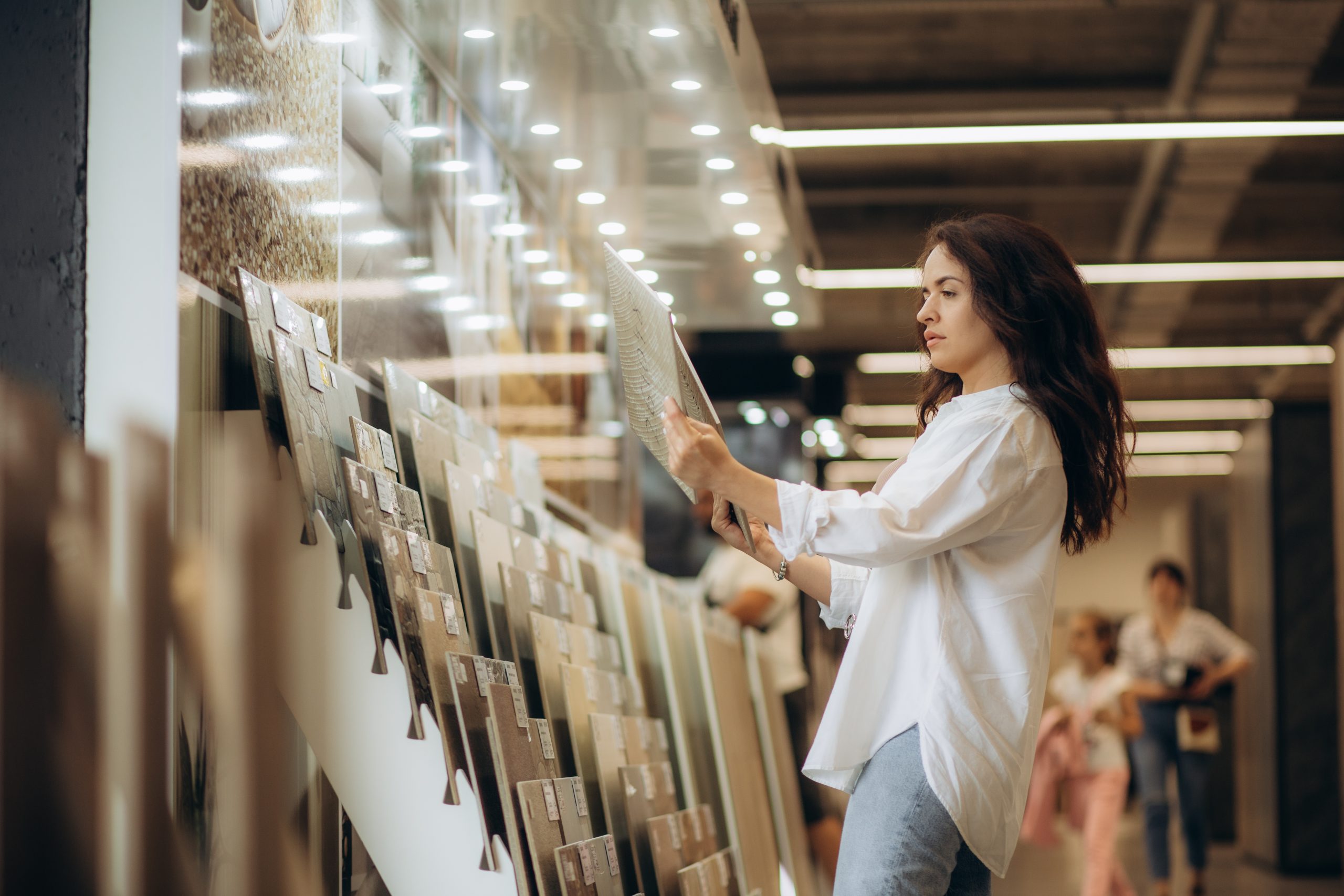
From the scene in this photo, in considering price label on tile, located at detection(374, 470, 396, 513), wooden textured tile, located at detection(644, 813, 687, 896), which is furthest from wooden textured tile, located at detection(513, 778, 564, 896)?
wooden textured tile, located at detection(644, 813, 687, 896)

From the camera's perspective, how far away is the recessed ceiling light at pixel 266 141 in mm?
2357

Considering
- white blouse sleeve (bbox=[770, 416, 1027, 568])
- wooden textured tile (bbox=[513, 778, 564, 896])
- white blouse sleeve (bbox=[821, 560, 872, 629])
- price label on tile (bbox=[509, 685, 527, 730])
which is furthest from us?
price label on tile (bbox=[509, 685, 527, 730])

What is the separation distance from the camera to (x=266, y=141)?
244 centimetres

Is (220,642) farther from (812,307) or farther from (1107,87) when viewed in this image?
(1107,87)

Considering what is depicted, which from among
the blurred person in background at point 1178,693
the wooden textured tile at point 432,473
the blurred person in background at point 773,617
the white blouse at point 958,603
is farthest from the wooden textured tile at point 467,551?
the blurred person in background at point 1178,693

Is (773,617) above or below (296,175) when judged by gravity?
below

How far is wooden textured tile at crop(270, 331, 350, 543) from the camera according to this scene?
7.20ft

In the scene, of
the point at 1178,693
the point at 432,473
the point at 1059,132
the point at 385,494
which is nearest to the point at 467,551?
the point at 432,473

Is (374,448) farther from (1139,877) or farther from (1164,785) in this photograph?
(1139,877)

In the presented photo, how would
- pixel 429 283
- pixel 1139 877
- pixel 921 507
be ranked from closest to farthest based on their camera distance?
pixel 921 507 → pixel 429 283 → pixel 1139 877

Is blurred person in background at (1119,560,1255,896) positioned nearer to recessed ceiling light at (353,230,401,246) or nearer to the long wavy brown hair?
recessed ceiling light at (353,230,401,246)

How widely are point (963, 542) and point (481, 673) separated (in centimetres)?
96

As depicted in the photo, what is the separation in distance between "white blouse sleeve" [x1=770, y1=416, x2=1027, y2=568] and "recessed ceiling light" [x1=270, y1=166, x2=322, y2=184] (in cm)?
115

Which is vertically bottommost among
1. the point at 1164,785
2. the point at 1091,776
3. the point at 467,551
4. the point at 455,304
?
the point at 1164,785
